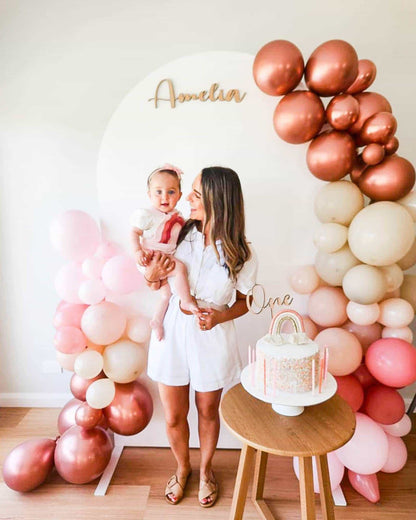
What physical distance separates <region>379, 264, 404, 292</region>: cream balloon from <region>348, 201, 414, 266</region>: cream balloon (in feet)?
0.38

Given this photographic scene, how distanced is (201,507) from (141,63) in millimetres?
2374

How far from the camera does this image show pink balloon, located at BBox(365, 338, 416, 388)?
5.68 feet

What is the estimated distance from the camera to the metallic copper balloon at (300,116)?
171cm

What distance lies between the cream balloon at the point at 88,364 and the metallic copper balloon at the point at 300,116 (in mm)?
1437

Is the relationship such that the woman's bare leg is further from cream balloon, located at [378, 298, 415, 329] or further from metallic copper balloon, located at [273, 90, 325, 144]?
metallic copper balloon, located at [273, 90, 325, 144]

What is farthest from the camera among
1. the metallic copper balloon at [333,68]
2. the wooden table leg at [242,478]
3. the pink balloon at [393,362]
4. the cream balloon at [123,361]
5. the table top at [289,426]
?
the cream balloon at [123,361]

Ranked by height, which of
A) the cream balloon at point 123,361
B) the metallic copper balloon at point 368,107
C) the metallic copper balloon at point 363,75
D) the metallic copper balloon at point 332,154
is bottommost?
the cream balloon at point 123,361

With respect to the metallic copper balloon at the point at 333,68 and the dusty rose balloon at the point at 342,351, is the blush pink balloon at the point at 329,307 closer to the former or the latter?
the dusty rose balloon at the point at 342,351

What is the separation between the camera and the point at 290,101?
68.8 inches

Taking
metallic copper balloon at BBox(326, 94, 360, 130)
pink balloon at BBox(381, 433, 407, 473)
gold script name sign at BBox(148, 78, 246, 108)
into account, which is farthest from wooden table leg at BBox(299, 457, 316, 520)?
gold script name sign at BBox(148, 78, 246, 108)

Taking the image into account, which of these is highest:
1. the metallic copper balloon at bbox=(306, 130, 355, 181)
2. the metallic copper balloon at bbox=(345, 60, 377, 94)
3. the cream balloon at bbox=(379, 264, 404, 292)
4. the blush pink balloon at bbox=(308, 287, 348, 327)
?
the metallic copper balloon at bbox=(345, 60, 377, 94)

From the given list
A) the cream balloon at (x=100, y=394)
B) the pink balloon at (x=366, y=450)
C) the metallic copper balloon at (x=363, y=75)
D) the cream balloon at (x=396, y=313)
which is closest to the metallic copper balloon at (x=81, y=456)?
the cream balloon at (x=100, y=394)

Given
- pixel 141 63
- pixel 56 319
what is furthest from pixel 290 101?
pixel 56 319

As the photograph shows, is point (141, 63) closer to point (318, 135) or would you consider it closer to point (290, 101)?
point (290, 101)
